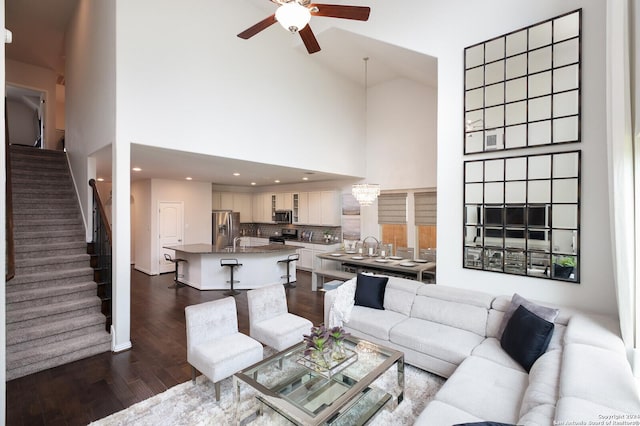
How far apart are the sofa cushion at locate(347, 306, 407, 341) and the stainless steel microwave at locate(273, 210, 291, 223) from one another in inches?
229

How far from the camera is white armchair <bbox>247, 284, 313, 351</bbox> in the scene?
330 cm

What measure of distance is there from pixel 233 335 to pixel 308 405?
49.5 inches

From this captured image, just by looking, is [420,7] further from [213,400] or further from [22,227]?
[22,227]

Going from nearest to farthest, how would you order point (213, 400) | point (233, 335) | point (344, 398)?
point (344, 398) < point (213, 400) < point (233, 335)

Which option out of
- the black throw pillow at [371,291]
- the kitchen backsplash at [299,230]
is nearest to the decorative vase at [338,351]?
the black throw pillow at [371,291]

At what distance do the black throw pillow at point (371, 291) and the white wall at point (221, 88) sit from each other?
2809mm

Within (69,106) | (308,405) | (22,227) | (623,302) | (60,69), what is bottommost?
(308,405)

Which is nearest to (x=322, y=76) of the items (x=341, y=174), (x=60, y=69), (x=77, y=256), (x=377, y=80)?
(x=377, y=80)

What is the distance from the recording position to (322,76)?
6.72 m

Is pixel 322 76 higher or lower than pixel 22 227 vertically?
higher

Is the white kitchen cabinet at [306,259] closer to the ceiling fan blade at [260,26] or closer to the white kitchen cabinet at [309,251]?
the white kitchen cabinet at [309,251]

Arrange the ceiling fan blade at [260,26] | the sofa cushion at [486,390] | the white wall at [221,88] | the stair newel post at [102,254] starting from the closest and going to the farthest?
the sofa cushion at [486,390] < the ceiling fan blade at [260,26] < the white wall at [221,88] < the stair newel post at [102,254]

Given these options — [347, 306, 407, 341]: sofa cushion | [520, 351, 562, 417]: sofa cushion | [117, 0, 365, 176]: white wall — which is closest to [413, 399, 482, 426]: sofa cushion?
[520, 351, 562, 417]: sofa cushion

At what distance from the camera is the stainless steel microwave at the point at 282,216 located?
952 centimetres
